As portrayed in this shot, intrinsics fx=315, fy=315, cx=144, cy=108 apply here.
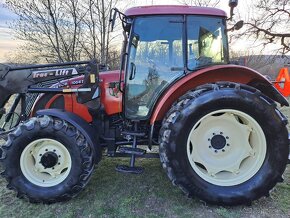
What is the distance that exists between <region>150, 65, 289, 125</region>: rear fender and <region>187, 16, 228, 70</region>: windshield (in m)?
0.17

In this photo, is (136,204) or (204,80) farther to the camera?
(204,80)

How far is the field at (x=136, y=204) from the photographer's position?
3.28 m

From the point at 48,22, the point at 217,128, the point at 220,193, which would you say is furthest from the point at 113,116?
the point at 48,22

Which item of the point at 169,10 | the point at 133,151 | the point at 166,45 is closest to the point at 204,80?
the point at 166,45

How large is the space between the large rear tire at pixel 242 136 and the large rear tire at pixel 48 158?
3.06 feet

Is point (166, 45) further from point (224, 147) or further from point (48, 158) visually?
point (48, 158)

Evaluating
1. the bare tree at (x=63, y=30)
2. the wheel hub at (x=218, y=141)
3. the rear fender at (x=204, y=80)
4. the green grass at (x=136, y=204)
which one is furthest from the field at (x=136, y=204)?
the bare tree at (x=63, y=30)

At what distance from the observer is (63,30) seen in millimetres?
12391

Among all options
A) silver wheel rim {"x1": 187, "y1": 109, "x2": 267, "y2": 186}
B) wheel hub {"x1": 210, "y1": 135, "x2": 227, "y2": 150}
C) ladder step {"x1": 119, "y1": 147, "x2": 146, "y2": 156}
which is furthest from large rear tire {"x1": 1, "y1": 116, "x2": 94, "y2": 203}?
wheel hub {"x1": 210, "y1": 135, "x2": 227, "y2": 150}

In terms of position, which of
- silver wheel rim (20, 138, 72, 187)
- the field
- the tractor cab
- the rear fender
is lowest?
the field

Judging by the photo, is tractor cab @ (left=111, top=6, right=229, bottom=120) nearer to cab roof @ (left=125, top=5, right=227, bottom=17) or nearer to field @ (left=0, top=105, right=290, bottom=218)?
cab roof @ (left=125, top=5, right=227, bottom=17)

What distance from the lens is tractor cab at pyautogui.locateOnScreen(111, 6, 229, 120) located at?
142 inches

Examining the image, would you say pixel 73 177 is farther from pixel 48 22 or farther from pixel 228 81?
pixel 48 22

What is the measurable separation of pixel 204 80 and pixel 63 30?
9.96 m
